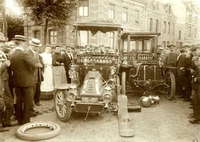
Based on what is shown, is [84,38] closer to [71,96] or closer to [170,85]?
[71,96]

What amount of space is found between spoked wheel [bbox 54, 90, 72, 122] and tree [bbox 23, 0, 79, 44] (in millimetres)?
11845

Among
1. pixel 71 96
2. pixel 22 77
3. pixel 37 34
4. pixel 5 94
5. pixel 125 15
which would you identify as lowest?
pixel 71 96

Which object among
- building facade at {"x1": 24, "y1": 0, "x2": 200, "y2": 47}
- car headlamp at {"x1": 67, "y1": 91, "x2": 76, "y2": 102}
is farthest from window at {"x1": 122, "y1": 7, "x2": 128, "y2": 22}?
car headlamp at {"x1": 67, "y1": 91, "x2": 76, "y2": 102}

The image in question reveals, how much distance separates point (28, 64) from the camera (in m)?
5.35

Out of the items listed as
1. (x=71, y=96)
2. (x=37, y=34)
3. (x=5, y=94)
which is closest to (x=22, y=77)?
(x=5, y=94)

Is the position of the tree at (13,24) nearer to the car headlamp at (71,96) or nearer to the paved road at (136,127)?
the paved road at (136,127)

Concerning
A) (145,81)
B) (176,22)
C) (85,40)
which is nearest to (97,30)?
(85,40)

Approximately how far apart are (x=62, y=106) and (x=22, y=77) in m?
1.20

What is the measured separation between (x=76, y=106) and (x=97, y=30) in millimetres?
2894

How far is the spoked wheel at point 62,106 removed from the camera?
5597 millimetres

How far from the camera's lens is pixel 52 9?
16.6m

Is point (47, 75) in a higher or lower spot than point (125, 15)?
lower

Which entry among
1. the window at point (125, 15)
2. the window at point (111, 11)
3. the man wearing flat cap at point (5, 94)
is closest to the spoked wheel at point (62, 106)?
the man wearing flat cap at point (5, 94)

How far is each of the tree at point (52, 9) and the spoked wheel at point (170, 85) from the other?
1079cm
